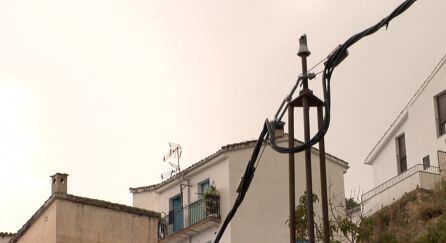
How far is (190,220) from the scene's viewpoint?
47.2m

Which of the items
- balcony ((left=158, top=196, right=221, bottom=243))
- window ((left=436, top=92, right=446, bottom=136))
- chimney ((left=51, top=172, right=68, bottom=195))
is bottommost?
chimney ((left=51, top=172, right=68, bottom=195))

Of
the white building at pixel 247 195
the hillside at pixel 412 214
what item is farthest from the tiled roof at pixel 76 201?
the white building at pixel 247 195

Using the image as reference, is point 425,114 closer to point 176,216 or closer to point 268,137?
point 176,216

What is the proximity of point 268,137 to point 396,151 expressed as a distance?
3795 centimetres

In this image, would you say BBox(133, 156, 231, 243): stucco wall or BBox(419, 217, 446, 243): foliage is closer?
BBox(419, 217, 446, 243): foliage

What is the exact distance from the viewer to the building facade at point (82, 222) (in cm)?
3038

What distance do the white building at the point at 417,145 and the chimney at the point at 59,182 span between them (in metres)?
17.2

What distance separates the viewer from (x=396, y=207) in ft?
143

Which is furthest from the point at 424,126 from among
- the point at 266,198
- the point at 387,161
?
the point at 266,198

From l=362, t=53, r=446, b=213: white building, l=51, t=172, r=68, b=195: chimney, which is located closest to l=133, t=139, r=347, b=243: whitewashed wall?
l=362, t=53, r=446, b=213: white building

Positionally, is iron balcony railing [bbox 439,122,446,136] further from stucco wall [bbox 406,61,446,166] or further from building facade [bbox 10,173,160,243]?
building facade [bbox 10,173,160,243]

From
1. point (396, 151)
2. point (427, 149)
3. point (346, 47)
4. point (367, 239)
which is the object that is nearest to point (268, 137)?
point (346, 47)

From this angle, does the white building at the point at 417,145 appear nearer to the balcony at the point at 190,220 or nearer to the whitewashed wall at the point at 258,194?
the whitewashed wall at the point at 258,194

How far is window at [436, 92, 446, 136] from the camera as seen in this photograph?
4688cm
